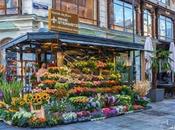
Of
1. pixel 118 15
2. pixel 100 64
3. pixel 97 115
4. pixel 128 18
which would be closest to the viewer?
pixel 97 115

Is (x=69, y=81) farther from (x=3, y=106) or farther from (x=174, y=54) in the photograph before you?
(x=174, y=54)

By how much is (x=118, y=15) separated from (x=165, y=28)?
959 cm

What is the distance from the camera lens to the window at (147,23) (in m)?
34.7

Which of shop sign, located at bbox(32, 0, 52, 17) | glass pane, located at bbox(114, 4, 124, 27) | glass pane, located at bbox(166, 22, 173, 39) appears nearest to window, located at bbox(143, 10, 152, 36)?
glass pane, located at bbox(166, 22, 173, 39)

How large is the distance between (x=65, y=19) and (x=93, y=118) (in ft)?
14.7

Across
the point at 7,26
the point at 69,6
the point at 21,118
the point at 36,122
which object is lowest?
the point at 36,122

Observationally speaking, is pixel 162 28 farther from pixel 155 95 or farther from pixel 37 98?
pixel 37 98

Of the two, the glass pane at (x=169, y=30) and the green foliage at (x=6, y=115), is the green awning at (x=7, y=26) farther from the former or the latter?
the glass pane at (x=169, y=30)

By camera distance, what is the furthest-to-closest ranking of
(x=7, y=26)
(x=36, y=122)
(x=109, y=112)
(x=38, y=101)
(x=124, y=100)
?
1. (x=7, y=26)
2. (x=124, y=100)
3. (x=109, y=112)
4. (x=38, y=101)
5. (x=36, y=122)

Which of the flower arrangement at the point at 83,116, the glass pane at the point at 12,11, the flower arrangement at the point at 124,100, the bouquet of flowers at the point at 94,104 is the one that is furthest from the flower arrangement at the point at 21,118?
the glass pane at the point at 12,11

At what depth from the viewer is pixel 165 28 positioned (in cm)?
3844

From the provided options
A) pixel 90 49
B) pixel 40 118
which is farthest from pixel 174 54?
pixel 40 118

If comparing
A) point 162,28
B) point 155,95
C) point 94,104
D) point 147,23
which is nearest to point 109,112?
point 94,104

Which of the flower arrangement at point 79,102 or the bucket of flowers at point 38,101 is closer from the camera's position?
the bucket of flowers at point 38,101
